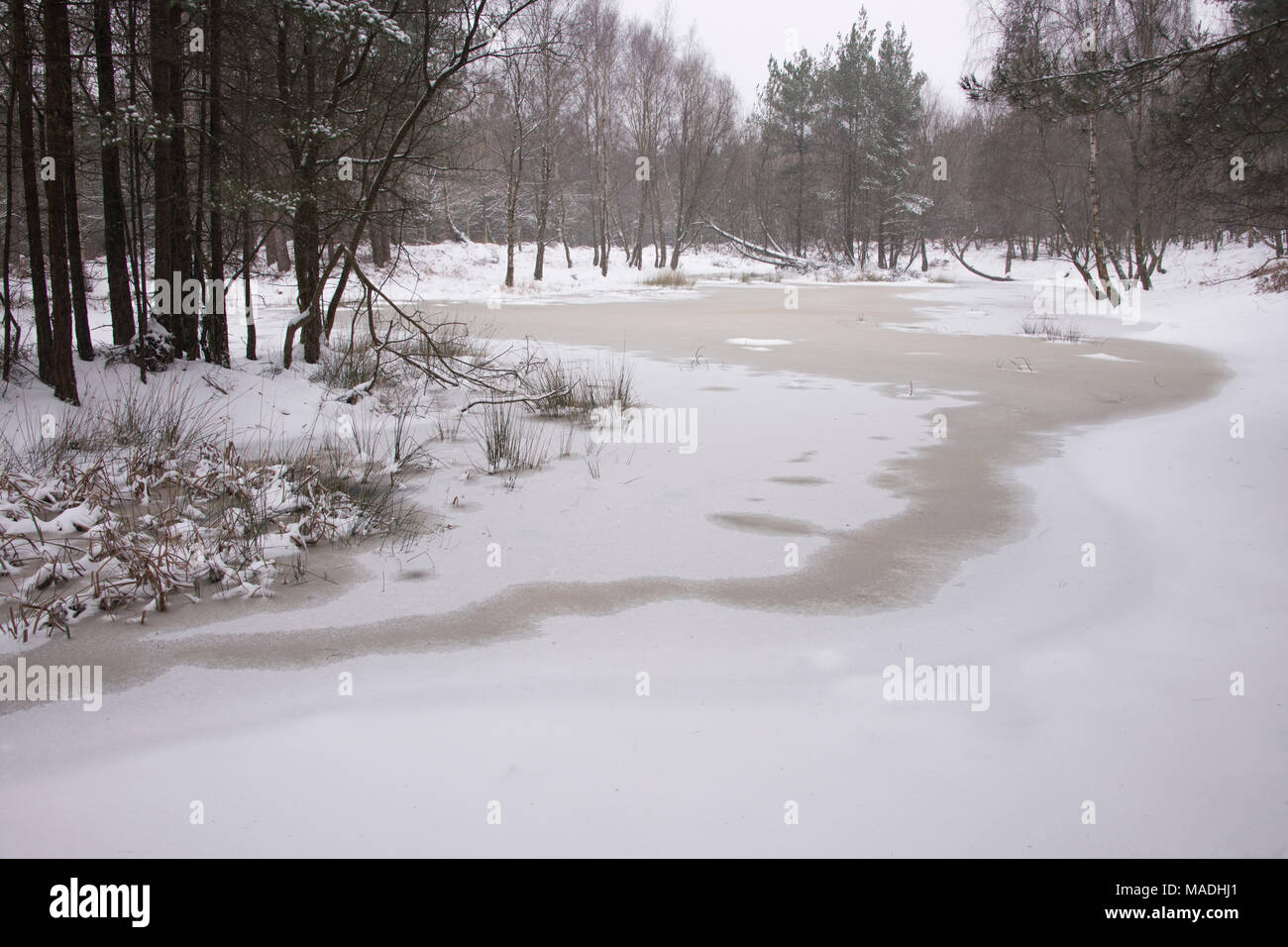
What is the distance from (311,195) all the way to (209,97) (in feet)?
3.05

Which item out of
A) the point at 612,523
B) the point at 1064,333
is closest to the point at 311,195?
the point at 612,523

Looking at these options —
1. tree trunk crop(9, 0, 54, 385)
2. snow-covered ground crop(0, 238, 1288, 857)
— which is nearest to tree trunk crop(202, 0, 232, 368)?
tree trunk crop(9, 0, 54, 385)

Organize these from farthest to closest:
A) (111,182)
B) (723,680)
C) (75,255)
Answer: (111,182)
(75,255)
(723,680)

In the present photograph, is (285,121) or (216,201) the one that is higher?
(285,121)

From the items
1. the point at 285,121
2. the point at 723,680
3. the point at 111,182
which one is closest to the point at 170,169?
the point at 111,182

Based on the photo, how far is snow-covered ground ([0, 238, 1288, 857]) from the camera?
223cm

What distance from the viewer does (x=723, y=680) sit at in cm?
296

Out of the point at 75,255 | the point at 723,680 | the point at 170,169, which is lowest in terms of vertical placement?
the point at 723,680

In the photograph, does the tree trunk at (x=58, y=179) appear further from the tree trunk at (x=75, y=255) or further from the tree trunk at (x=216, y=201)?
the tree trunk at (x=216, y=201)

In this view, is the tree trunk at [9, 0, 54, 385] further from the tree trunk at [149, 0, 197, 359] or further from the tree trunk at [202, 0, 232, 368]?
the tree trunk at [202, 0, 232, 368]

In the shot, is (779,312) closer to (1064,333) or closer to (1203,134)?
(1064,333)

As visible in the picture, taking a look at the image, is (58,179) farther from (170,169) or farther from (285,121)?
(285,121)

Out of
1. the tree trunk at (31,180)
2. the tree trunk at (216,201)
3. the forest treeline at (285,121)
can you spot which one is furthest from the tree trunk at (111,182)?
the tree trunk at (216,201)
